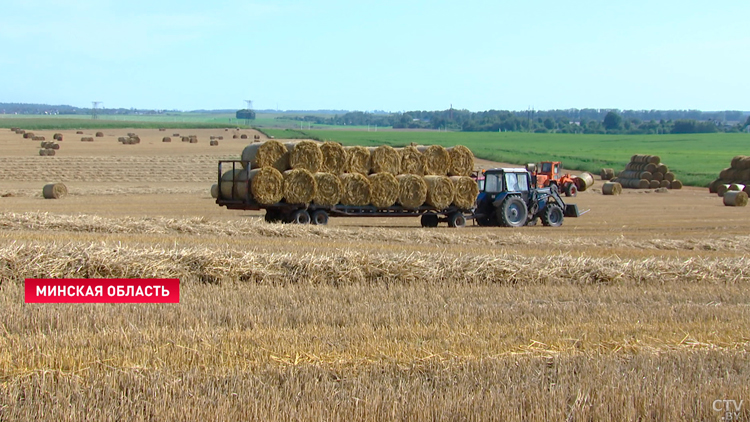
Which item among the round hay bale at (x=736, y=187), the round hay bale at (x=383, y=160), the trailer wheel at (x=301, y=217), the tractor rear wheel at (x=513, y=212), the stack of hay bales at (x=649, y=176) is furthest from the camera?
the stack of hay bales at (x=649, y=176)

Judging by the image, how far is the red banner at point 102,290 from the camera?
7.88 meters

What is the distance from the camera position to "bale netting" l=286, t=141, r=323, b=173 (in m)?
18.9

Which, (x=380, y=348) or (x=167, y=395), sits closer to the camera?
(x=167, y=395)

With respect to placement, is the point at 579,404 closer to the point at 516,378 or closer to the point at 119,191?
the point at 516,378

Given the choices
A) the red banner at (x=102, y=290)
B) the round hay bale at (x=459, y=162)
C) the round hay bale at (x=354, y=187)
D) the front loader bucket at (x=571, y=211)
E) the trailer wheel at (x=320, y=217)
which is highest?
the round hay bale at (x=459, y=162)

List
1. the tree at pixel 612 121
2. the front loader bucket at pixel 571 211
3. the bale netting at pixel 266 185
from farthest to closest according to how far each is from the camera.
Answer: the tree at pixel 612 121
the front loader bucket at pixel 571 211
the bale netting at pixel 266 185

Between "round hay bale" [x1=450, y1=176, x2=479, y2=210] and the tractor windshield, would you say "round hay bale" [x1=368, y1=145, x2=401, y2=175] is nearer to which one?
"round hay bale" [x1=450, y1=176, x2=479, y2=210]

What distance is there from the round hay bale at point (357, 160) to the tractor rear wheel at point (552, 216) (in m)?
5.54

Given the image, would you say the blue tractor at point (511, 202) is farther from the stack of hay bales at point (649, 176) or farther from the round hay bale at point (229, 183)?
the stack of hay bales at point (649, 176)

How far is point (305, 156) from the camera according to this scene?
18969mm

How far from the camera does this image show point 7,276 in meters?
8.77

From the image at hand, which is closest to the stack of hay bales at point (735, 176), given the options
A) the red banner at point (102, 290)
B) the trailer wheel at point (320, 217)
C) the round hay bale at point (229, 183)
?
the trailer wheel at point (320, 217)

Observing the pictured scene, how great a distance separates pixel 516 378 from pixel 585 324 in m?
2.07

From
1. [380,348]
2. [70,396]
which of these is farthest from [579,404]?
[70,396]
